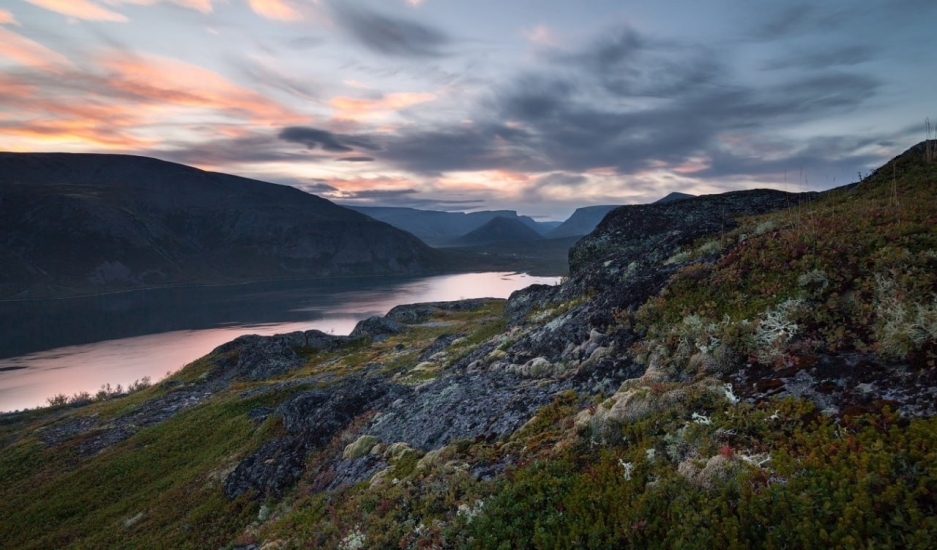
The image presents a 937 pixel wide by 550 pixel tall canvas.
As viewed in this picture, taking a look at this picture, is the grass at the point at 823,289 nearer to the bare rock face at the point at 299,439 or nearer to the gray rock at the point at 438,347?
the bare rock face at the point at 299,439

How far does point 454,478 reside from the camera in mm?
10234

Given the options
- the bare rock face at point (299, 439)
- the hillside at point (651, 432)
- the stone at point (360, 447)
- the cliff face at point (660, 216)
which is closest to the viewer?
the hillside at point (651, 432)

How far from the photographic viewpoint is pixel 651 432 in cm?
884

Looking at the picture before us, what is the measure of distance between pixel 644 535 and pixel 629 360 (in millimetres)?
6843

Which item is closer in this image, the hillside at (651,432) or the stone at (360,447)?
the hillside at (651,432)

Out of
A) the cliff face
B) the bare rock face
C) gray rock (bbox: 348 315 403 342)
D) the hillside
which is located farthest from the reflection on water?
the cliff face

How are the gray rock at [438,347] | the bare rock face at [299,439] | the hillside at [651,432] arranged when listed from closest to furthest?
the hillside at [651,432], the bare rock face at [299,439], the gray rock at [438,347]

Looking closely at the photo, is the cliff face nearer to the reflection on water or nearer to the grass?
the grass

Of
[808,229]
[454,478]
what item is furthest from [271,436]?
[808,229]

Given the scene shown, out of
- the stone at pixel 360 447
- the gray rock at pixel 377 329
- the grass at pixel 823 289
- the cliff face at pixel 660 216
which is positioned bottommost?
the gray rock at pixel 377 329

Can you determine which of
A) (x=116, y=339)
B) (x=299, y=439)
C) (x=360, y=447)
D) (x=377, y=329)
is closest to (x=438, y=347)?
(x=299, y=439)

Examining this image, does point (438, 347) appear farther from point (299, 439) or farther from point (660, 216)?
point (660, 216)

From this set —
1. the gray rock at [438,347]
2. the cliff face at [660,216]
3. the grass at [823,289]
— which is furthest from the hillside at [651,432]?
the gray rock at [438,347]

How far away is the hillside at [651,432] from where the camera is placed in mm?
6270
